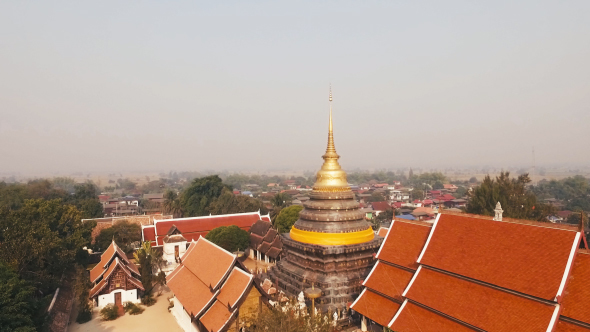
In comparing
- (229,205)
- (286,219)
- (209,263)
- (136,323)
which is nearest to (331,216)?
(209,263)

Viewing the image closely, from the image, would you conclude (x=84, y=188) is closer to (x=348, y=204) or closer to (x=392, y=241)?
(x=348, y=204)

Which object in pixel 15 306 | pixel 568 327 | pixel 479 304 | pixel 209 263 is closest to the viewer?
pixel 568 327

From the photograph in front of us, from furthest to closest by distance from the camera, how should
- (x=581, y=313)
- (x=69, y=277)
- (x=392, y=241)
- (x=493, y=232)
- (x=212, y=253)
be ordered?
(x=69, y=277), (x=212, y=253), (x=392, y=241), (x=493, y=232), (x=581, y=313)

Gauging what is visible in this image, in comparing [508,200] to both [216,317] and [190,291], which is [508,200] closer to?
[216,317]

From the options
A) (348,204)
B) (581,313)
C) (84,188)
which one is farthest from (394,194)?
(581,313)

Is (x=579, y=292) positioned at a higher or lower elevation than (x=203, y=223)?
higher

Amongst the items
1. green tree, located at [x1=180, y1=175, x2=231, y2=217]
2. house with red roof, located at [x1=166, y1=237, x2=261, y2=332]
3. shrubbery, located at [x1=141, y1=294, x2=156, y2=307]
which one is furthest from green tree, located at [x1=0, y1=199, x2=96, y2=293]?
green tree, located at [x1=180, y1=175, x2=231, y2=217]

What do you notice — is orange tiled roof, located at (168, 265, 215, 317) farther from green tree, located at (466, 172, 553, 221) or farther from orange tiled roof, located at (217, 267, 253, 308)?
green tree, located at (466, 172, 553, 221)
